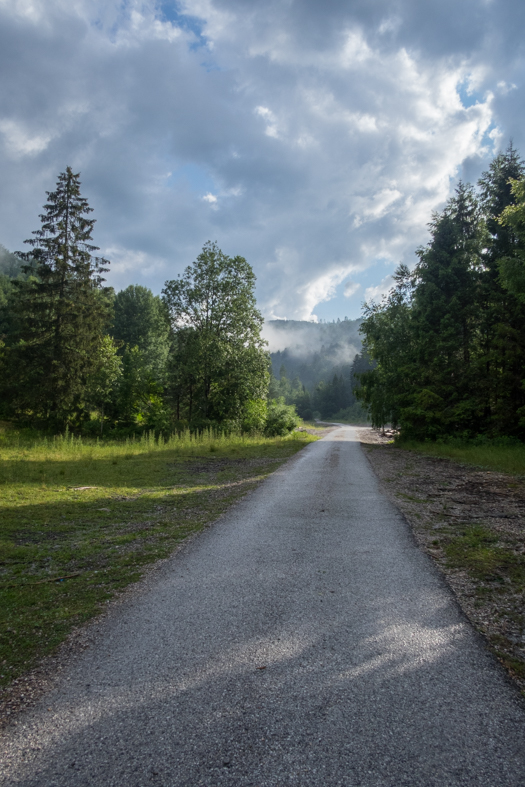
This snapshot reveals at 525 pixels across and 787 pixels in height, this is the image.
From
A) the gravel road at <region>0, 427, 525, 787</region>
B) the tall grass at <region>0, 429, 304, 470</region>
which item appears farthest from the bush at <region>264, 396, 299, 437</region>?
the gravel road at <region>0, 427, 525, 787</region>

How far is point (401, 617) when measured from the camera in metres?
3.26

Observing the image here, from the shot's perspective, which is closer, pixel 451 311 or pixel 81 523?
pixel 81 523

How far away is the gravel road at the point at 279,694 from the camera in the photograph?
1.83m

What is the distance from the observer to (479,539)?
215 inches

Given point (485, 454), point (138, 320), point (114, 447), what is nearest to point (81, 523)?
point (114, 447)

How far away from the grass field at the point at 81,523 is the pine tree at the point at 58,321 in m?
9.67

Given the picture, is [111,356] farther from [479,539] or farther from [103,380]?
[479,539]

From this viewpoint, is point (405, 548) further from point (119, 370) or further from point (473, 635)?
point (119, 370)

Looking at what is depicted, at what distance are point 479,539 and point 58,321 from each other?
24825mm

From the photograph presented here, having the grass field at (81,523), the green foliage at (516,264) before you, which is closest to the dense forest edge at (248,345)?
the green foliage at (516,264)

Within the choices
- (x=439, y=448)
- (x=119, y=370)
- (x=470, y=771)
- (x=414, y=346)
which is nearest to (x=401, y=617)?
(x=470, y=771)

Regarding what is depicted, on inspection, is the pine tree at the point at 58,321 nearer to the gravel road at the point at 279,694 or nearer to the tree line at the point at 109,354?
the tree line at the point at 109,354

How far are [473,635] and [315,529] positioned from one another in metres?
3.04

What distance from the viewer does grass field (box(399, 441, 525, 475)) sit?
42.4 feet
